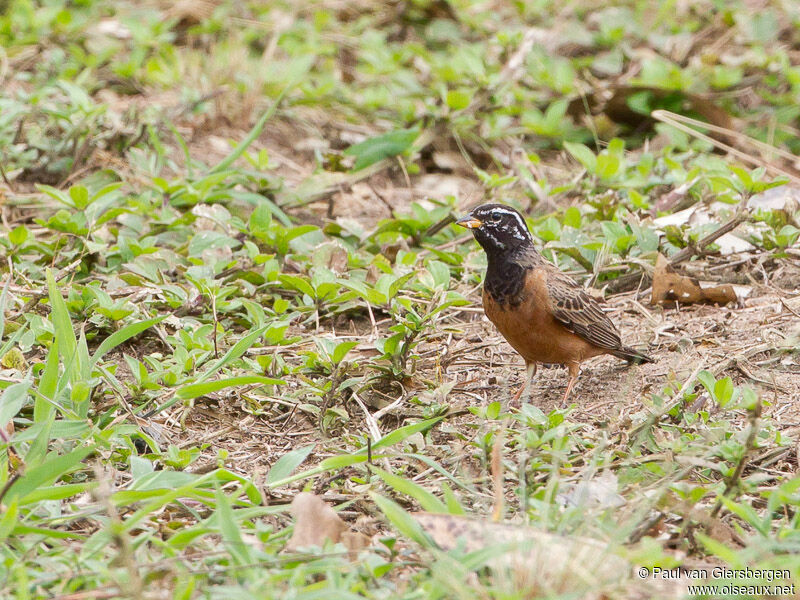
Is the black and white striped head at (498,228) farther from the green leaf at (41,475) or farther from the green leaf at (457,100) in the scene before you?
the green leaf at (41,475)

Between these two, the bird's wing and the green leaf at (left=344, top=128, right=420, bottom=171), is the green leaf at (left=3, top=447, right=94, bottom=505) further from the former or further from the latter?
the green leaf at (left=344, top=128, right=420, bottom=171)

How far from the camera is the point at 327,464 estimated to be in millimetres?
3926

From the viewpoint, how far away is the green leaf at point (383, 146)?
7.63 meters

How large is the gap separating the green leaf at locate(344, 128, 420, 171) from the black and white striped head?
214 cm

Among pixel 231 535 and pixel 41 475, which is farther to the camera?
pixel 41 475

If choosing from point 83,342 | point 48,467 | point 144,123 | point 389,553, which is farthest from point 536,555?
point 144,123

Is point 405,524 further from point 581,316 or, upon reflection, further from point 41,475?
point 581,316

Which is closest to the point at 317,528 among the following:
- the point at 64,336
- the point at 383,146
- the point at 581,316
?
the point at 64,336

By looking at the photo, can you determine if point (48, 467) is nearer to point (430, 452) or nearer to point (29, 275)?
point (430, 452)

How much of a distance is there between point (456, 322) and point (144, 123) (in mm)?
2994

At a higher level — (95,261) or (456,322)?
(95,261)

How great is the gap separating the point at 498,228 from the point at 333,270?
4.00ft

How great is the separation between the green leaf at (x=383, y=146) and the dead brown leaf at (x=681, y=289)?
98.6 inches

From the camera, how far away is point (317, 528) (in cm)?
355
